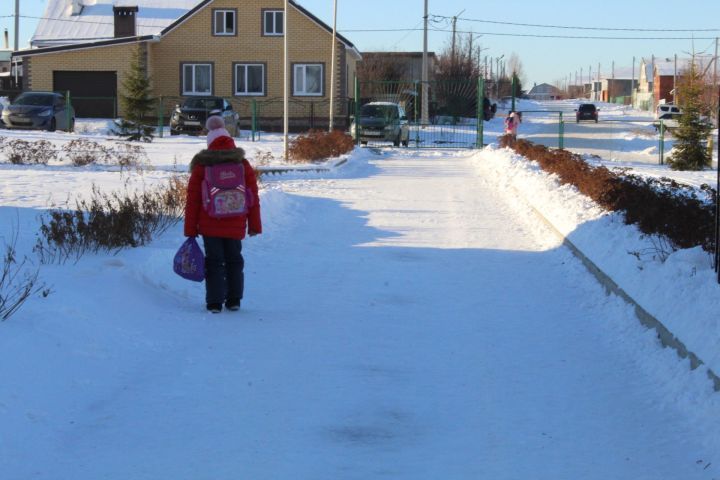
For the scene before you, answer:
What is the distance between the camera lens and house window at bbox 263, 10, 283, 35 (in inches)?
1904

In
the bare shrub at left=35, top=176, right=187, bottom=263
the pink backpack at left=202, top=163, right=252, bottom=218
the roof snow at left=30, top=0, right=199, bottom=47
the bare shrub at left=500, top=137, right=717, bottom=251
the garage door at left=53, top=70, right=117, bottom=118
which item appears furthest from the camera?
the roof snow at left=30, top=0, right=199, bottom=47

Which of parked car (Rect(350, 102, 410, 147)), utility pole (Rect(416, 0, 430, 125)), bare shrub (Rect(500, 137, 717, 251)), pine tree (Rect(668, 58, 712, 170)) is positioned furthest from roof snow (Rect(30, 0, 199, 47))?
bare shrub (Rect(500, 137, 717, 251))

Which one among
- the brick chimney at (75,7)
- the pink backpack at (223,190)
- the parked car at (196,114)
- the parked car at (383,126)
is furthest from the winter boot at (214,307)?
the brick chimney at (75,7)

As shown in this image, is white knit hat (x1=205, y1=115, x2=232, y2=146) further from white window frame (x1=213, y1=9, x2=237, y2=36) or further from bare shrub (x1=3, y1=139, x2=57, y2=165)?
white window frame (x1=213, y1=9, x2=237, y2=36)

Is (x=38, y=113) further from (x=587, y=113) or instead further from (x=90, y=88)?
(x=587, y=113)

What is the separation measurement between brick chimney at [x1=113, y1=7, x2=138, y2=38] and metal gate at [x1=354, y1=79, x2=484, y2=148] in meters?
13.3

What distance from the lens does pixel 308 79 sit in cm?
4859

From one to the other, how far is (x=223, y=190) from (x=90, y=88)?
4306cm

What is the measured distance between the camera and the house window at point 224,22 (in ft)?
159

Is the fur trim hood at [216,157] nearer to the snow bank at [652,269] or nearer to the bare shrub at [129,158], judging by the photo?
the snow bank at [652,269]

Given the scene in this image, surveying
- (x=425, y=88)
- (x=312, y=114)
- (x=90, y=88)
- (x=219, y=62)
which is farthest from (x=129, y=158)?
(x=90, y=88)

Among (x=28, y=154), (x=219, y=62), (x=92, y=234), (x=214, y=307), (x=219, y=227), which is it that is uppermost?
(x=219, y=62)

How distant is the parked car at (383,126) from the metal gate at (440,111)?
9.6 inches

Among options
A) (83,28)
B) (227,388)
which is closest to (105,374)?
(227,388)
